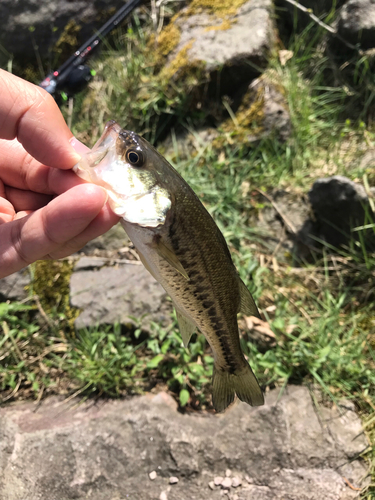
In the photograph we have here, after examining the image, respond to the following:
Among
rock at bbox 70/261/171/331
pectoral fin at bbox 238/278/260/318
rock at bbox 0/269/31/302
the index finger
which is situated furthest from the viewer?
rock at bbox 0/269/31/302

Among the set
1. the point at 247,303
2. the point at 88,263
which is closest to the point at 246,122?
the point at 88,263

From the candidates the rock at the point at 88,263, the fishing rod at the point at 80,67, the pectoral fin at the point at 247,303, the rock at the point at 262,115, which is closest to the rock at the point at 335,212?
the rock at the point at 262,115

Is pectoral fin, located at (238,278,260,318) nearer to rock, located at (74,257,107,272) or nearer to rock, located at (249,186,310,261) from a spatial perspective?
rock, located at (249,186,310,261)

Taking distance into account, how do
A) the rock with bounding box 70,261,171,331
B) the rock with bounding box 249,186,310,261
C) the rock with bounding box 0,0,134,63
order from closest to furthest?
1. the rock with bounding box 70,261,171,331
2. the rock with bounding box 249,186,310,261
3. the rock with bounding box 0,0,134,63

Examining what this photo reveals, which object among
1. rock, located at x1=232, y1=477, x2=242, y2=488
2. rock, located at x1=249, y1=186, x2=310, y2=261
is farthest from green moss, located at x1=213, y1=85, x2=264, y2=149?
rock, located at x1=232, y1=477, x2=242, y2=488

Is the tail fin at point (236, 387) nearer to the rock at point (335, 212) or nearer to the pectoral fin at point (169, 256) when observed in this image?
the pectoral fin at point (169, 256)
